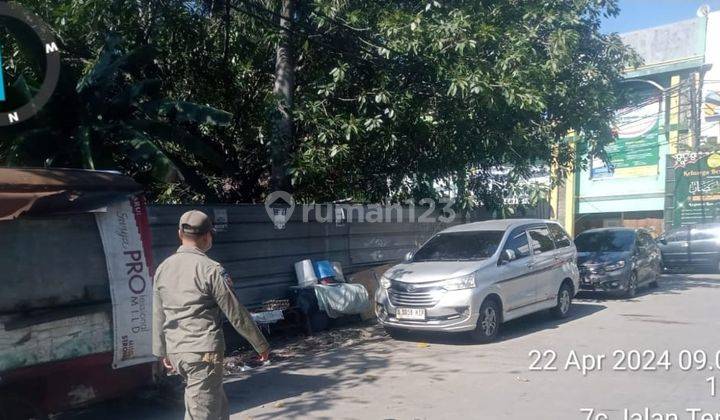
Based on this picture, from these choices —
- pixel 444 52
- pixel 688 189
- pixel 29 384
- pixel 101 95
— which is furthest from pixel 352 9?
pixel 688 189

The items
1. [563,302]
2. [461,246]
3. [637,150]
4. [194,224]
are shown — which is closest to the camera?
[194,224]

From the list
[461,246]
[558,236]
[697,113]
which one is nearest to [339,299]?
[461,246]

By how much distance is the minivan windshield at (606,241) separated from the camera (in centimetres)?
1445

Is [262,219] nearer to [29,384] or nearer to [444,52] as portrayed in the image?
[444,52]

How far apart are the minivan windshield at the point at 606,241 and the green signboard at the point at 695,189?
1182 centimetres

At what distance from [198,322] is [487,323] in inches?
236

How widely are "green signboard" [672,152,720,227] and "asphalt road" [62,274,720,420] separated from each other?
15893mm

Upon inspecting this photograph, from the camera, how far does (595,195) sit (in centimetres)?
2783

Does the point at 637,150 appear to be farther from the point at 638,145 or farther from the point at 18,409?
the point at 18,409

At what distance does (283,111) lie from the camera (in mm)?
10961

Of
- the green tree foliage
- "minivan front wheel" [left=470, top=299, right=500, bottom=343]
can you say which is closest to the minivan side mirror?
"minivan front wheel" [left=470, top=299, right=500, bottom=343]

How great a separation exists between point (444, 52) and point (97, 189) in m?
6.31

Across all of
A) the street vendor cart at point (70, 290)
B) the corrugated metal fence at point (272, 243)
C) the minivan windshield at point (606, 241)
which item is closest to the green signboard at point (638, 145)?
the minivan windshield at point (606, 241)

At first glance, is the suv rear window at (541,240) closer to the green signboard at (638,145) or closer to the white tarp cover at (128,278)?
the white tarp cover at (128,278)
